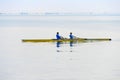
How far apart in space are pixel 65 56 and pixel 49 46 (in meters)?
7.12

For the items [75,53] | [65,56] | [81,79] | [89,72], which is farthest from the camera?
[75,53]

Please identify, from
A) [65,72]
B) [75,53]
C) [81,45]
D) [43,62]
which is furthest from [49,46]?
[65,72]

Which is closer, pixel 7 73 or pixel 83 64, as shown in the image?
pixel 7 73

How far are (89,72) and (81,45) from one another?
1399 cm

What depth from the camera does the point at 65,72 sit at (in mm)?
24984

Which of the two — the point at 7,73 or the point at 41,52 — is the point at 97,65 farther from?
the point at 41,52

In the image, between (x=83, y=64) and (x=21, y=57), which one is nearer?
(x=83, y=64)

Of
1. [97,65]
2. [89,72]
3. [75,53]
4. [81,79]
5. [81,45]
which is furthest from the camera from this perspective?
[81,45]

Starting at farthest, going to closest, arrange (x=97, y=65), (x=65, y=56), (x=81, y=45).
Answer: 1. (x=81, y=45)
2. (x=65, y=56)
3. (x=97, y=65)

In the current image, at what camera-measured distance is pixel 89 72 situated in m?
24.9

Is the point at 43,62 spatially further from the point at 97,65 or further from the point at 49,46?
the point at 49,46

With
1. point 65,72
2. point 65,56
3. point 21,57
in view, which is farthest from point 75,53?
point 65,72

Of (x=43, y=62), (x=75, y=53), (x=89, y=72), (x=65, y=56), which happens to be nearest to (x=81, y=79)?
(x=89, y=72)

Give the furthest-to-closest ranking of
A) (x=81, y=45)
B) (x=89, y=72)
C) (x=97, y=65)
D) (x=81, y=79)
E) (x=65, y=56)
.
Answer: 1. (x=81, y=45)
2. (x=65, y=56)
3. (x=97, y=65)
4. (x=89, y=72)
5. (x=81, y=79)
